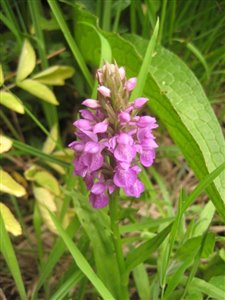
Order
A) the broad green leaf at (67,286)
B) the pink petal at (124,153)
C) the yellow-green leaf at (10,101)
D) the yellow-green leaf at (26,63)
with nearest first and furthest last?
the pink petal at (124,153)
the broad green leaf at (67,286)
the yellow-green leaf at (10,101)
the yellow-green leaf at (26,63)

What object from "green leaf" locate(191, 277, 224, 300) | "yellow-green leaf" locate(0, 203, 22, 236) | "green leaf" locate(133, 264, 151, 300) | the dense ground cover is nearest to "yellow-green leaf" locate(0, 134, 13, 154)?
the dense ground cover

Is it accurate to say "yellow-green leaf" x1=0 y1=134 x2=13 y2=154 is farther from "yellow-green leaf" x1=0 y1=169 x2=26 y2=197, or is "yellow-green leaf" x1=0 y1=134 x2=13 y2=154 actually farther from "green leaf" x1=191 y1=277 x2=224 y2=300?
→ "green leaf" x1=191 y1=277 x2=224 y2=300

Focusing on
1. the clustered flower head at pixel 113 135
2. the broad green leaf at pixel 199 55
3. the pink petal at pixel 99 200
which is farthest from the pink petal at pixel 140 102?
the broad green leaf at pixel 199 55

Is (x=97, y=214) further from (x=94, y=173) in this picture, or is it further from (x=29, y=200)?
(x=29, y=200)

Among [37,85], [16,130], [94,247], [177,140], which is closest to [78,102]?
[16,130]

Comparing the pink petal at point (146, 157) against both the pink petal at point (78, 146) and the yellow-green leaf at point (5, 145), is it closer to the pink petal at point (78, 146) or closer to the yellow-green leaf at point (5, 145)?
the pink petal at point (78, 146)

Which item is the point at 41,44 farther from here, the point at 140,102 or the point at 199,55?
the point at 140,102
